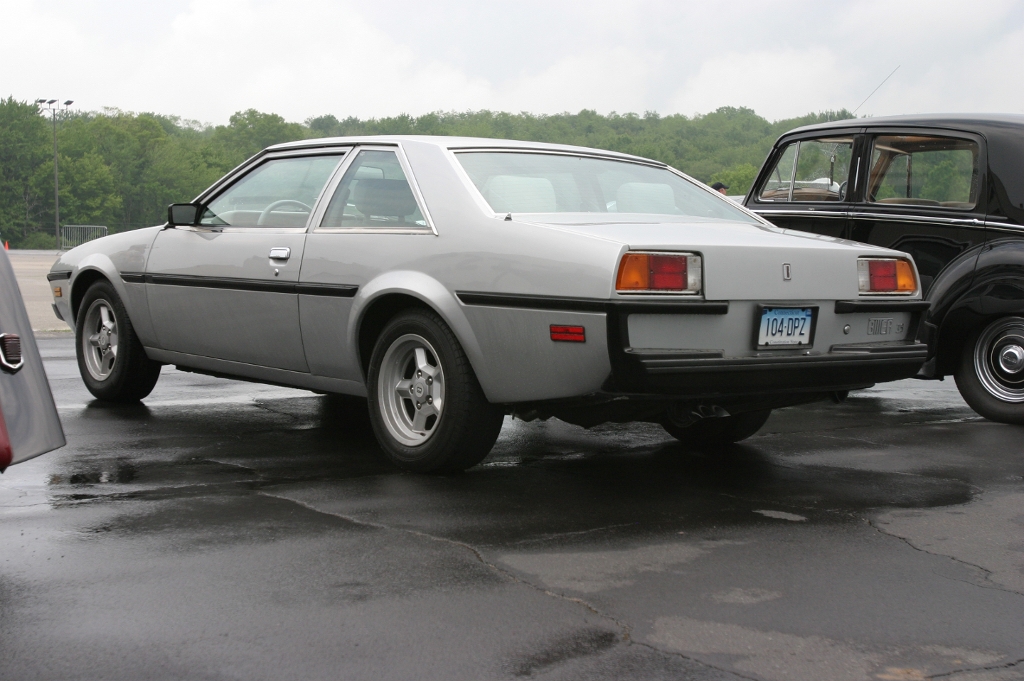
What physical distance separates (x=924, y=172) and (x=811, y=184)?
36.0 inches

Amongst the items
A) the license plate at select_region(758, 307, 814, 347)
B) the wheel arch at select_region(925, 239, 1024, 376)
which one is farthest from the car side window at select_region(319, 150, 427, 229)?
the wheel arch at select_region(925, 239, 1024, 376)

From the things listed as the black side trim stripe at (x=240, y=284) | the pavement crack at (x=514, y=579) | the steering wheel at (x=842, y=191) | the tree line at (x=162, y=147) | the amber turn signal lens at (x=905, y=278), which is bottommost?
the pavement crack at (x=514, y=579)


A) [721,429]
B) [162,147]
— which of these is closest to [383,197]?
[721,429]

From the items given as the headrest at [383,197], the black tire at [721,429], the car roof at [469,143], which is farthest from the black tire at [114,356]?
the black tire at [721,429]

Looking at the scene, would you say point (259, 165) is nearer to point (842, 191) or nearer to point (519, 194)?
point (519, 194)

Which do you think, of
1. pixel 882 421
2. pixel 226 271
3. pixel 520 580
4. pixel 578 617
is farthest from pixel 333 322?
pixel 882 421

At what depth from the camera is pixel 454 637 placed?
117 inches

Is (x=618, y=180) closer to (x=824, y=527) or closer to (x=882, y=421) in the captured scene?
(x=824, y=527)

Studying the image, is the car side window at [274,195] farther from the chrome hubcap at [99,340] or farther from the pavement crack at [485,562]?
the pavement crack at [485,562]

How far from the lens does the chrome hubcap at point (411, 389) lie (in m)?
5.00

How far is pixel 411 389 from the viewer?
16.6 ft

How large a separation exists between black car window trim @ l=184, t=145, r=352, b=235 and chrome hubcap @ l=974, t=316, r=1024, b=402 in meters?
3.93

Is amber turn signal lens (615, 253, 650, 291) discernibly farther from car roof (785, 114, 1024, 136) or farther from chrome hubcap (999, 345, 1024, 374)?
car roof (785, 114, 1024, 136)

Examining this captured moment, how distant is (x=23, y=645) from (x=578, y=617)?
1427 mm
